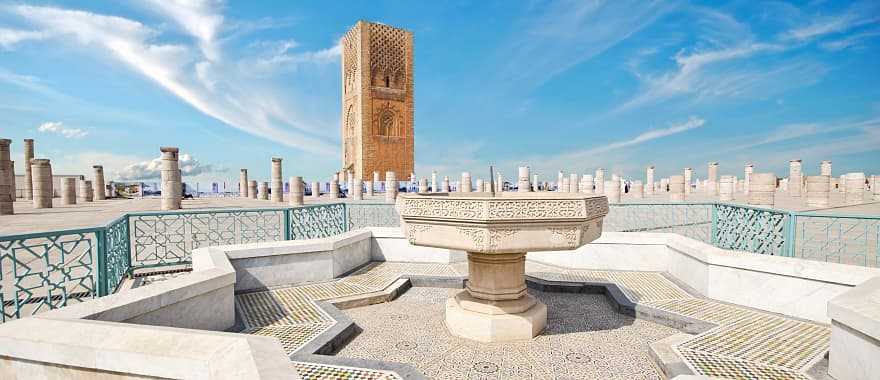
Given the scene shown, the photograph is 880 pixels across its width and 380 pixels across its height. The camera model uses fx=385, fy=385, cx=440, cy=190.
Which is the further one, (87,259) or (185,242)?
(87,259)

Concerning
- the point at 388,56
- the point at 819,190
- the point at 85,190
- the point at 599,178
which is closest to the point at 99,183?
the point at 85,190

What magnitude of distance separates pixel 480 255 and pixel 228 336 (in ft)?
7.31

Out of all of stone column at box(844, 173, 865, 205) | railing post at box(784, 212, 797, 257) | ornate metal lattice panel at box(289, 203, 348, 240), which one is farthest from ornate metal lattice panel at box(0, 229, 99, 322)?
stone column at box(844, 173, 865, 205)

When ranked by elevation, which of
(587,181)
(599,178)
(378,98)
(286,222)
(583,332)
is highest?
(378,98)

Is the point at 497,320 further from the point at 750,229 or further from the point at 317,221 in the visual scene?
the point at 750,229

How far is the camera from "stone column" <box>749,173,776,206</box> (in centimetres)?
1345

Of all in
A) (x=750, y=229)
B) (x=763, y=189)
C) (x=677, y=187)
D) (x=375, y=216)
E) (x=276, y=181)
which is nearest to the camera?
(x=750, y=229)

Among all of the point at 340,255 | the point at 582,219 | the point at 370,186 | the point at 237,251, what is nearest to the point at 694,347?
the point at 582,219

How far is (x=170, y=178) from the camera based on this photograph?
1407cm

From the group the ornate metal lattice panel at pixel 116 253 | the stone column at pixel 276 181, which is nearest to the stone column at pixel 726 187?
the ornate metal lattice panel at pixel 116 253

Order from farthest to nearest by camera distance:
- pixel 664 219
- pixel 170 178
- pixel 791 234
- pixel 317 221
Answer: pixel 170 178
pixel 664 219
pixel 317 221
pixel 791 234

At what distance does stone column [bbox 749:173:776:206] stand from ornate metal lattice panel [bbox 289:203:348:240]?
46.9ft

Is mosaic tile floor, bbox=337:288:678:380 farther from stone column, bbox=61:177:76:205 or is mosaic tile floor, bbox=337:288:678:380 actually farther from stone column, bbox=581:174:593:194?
stone column, bbox=61:177:76:205

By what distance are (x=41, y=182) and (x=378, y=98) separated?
25937mm
